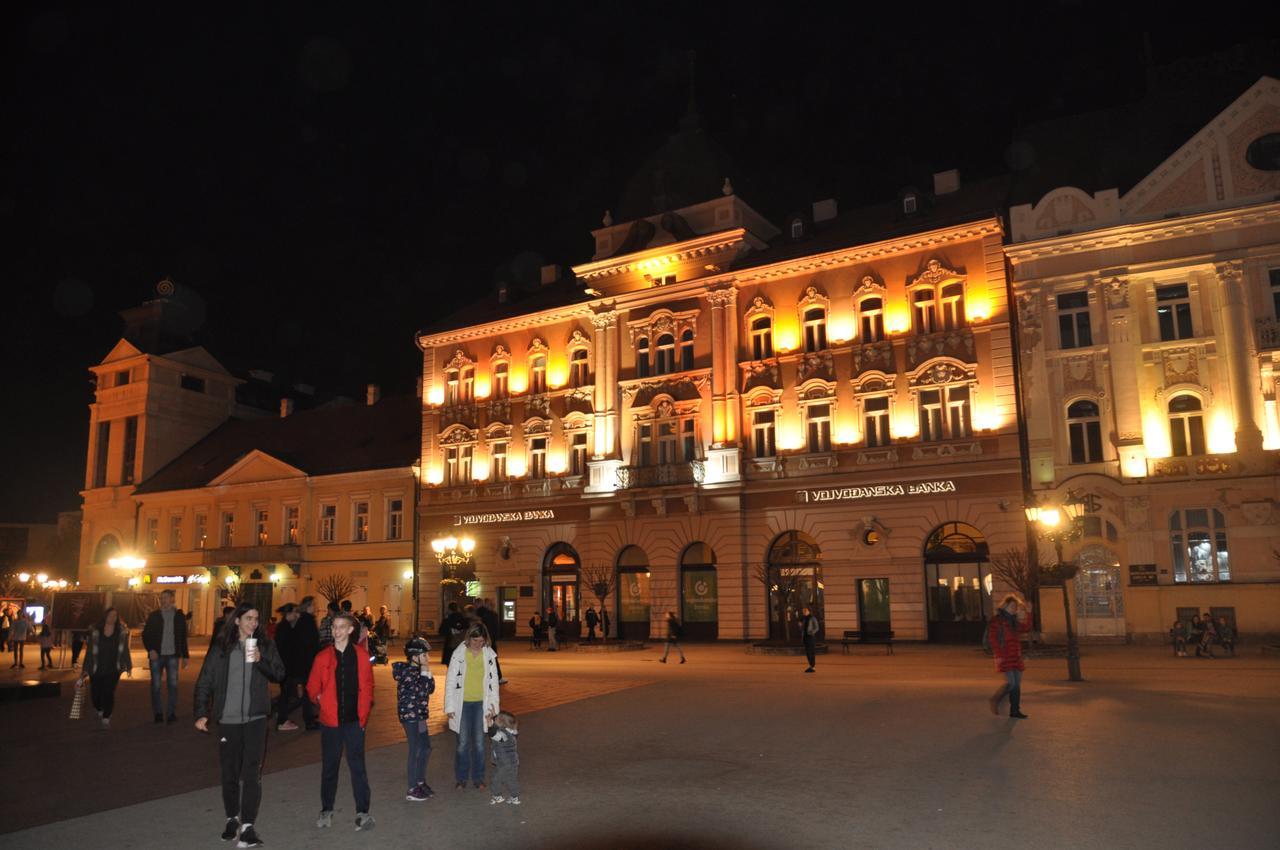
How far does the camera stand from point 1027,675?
877 inches

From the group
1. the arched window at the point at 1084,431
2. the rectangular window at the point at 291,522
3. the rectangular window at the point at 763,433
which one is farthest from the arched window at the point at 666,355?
the rectangular window at the point at 291,522

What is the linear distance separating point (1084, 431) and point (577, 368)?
20.9m

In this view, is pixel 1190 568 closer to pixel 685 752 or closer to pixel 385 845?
pixel 685 752

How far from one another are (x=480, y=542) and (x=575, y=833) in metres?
36.3

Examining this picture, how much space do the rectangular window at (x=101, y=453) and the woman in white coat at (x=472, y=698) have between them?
60.1 metres

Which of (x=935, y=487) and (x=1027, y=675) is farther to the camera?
(x=935, y=487)

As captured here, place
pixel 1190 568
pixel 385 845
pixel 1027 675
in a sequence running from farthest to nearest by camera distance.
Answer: pixel 1190 568 → pixel 1027 675 → pixel 385 845

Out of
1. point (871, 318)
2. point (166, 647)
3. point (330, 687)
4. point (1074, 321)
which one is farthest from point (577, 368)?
point (330, 687)

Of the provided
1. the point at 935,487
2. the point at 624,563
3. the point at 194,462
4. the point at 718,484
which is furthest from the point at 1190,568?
the point at 194,462

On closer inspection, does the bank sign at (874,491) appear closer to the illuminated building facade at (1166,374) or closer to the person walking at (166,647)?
the illuminated building facade at (1166,374)

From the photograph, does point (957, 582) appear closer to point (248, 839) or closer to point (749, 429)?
point (749, 429)

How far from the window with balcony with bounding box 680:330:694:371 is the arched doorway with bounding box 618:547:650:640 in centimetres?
785

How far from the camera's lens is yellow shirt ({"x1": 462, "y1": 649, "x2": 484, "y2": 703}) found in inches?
408

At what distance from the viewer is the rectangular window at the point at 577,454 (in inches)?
1667
